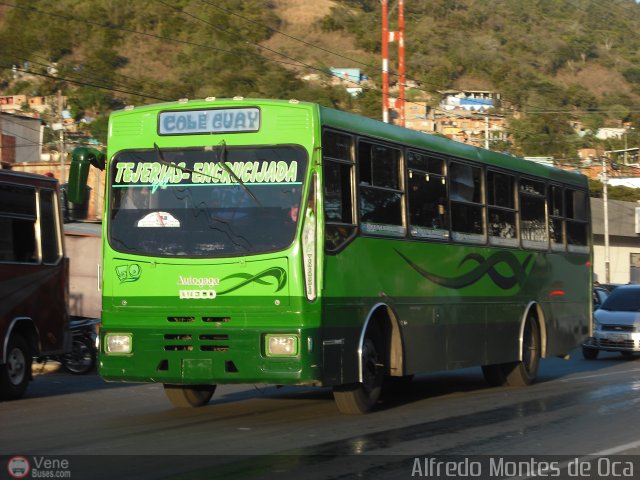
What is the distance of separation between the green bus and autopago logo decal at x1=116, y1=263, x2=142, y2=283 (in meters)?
0.01

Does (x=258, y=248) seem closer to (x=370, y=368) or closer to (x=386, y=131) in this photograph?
(x=370, y=368)

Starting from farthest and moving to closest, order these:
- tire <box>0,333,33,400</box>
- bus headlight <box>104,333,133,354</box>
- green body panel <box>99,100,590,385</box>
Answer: tire <box>0,333,33,400</box>
bus headlight <box>104,333,133,354</box>
green body panel <box>99,100,590,385</box>

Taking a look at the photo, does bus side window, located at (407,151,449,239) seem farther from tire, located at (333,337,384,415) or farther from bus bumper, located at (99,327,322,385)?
bus bumper, located at (99,327,322,385)

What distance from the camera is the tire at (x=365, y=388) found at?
41.4ft

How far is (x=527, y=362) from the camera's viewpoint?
1748cm

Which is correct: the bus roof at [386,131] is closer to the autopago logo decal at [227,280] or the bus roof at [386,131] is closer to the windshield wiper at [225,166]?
the windshield wiper at [225,166]

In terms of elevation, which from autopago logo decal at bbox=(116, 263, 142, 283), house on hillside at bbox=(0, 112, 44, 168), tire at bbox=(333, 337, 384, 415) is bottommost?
tire at bbox=(333, 337, 384, 415)

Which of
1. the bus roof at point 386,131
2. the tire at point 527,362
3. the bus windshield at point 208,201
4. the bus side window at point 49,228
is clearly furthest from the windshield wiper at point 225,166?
the tire at point 527,362

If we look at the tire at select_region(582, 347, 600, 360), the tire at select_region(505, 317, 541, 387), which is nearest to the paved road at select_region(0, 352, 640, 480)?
the tire at select_region(505, 317, 541, 387)

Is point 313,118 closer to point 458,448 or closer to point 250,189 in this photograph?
point 250,189

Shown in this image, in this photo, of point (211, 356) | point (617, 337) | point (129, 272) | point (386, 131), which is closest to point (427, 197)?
point (386, 131)

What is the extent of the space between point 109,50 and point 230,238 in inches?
5877

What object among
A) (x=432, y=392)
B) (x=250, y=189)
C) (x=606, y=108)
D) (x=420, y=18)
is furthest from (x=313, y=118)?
(x=420, y=18)

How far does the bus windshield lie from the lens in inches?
457
